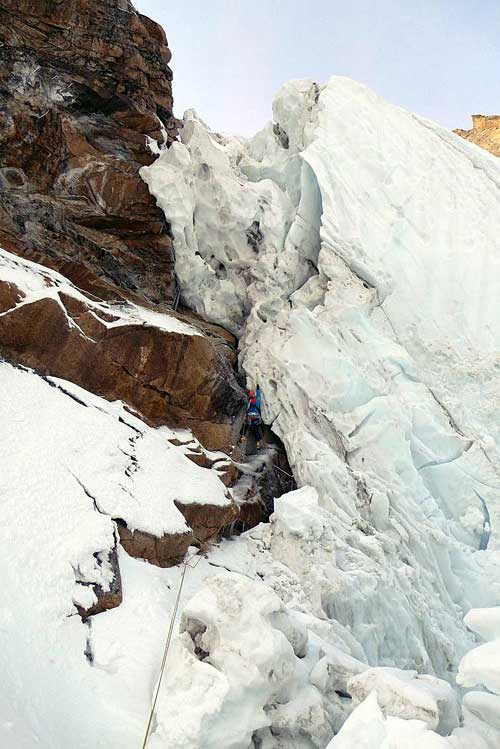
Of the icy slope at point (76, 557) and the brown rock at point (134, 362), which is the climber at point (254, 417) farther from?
the icy slope at point (76, 557)

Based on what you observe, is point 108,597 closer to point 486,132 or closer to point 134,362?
point 134,362

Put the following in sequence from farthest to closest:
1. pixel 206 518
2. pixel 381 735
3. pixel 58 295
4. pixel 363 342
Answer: pixel 363 342
pixel 58 295
pixel 206 518
pixel 381 735

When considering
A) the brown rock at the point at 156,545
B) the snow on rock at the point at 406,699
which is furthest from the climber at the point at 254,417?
the snow on rock at the point at 406,699

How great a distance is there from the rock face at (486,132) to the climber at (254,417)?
22.3 m

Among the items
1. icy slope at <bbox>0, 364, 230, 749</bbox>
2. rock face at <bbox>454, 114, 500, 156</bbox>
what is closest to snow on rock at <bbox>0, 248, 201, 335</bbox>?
icy slope at <bbox>0, 364, 230, 749</bbox>

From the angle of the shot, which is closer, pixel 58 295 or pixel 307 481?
pixel 58 295

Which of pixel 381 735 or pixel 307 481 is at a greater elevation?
pixel 381 735

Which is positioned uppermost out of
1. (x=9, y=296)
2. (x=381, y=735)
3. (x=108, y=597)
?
(x=9, y=296)

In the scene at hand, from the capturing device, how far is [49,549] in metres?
5.76

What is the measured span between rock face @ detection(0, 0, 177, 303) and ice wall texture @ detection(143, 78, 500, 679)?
107 centimetres

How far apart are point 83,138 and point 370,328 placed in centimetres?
987

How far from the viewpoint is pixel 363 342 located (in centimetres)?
1165

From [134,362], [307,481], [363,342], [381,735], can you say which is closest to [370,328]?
[363,342]

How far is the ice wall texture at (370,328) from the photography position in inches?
366
